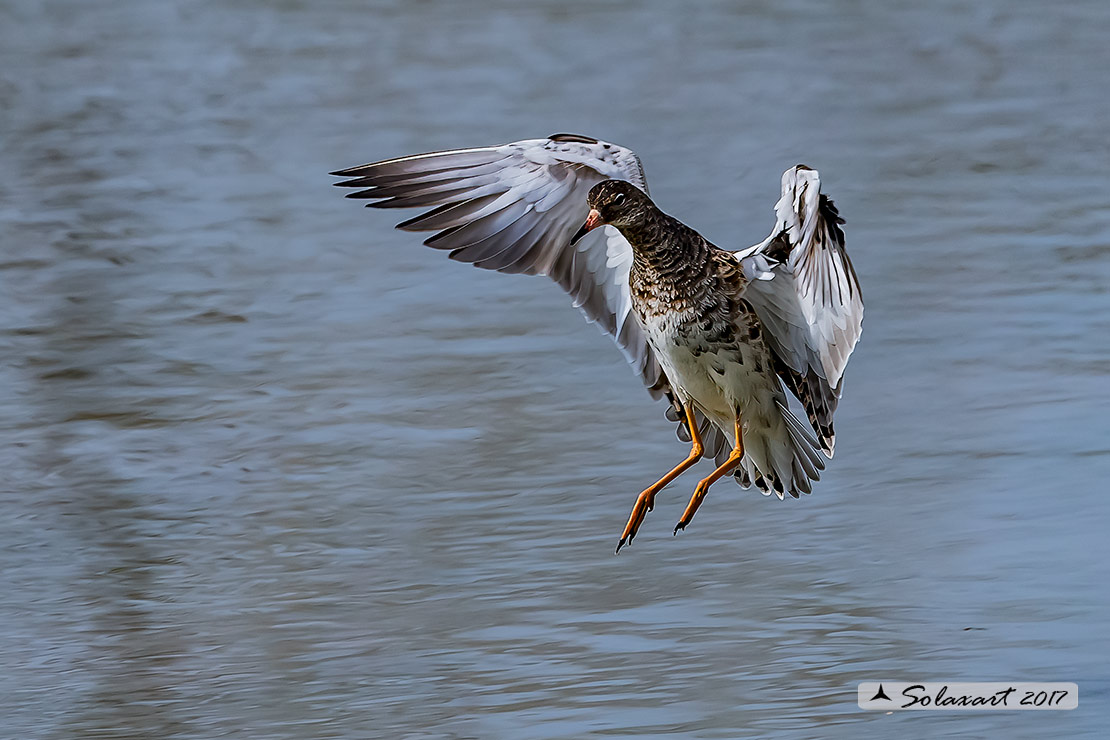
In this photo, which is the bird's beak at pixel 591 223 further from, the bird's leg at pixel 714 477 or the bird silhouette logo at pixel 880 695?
the bird silhouette logo at pixel 880 695

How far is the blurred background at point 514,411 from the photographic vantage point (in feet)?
16.3

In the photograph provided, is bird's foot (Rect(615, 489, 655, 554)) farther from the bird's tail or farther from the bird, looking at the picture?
the bird's tail

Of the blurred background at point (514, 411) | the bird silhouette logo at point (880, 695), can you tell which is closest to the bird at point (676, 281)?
the blurred background at point (514, 411)

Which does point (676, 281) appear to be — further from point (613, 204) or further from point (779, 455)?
point (779, 455)

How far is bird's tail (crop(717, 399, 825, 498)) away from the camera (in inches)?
217

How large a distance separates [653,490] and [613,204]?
2.78 ft

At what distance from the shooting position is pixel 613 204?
5.20m

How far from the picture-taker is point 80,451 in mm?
6566

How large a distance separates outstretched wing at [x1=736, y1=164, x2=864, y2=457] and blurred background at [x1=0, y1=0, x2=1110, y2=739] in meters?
0.54

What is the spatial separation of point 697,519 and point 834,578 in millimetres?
637

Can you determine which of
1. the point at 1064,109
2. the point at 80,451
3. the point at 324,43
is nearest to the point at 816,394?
the point at 80,451

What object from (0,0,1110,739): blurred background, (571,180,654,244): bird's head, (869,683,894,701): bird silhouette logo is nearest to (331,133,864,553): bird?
(571,180,654,244): bird's head

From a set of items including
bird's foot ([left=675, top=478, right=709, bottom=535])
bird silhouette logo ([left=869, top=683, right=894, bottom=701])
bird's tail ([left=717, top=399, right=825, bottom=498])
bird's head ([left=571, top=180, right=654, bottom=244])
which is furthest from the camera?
bird's tail ([left=717, top=399, right=825, bottom=498])

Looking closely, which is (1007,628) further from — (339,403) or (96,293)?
(96,293)
